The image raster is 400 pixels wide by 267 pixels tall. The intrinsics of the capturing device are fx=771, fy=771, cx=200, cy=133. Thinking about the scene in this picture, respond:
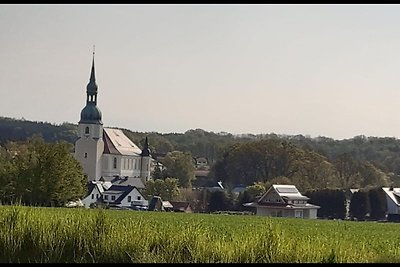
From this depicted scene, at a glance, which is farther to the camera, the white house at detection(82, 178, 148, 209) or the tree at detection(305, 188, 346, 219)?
the white house at detection(82, 178, 148, 209)

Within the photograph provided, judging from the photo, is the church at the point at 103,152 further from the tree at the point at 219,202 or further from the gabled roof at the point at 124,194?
the tree at the point at 219,202

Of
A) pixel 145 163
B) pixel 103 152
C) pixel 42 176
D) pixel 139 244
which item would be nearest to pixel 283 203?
pixel 42 176

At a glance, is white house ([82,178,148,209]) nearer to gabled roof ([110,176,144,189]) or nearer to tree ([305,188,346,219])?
gabled roof ([110,176,144,189])

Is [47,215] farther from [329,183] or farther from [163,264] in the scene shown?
[329,183]

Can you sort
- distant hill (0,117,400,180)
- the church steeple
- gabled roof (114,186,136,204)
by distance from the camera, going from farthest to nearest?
distant hill (0,117,400,180) < the church steeple < gabled roof (114,186,136,204)

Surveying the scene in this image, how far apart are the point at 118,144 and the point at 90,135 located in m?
9.40

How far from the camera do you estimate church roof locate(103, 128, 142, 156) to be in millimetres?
112688

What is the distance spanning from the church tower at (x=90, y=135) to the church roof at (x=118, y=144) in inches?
171

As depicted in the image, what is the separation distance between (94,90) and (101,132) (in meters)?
6.14

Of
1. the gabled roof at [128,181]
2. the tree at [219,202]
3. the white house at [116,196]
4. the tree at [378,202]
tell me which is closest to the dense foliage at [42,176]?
the white house at [116,196]

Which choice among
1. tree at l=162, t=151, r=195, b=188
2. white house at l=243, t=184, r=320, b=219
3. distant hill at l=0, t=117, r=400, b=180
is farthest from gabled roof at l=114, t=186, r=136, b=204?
distant hill at l=0, t=117, r=400, b=180

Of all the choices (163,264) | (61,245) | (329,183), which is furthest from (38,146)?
(329,183)

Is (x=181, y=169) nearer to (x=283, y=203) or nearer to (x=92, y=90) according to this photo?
(x=92, y=90)

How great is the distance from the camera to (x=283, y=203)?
7300 cm
